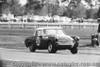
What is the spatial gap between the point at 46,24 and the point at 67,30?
0.66 feet

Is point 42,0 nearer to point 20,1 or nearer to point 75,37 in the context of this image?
point 20,1

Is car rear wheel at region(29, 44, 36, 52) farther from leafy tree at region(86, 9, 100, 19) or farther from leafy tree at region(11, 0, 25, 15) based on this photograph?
leafy tree at region(86, 9, 100, 19)

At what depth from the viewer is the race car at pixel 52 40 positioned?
8.95ft

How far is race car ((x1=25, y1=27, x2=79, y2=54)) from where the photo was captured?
2.73 meters

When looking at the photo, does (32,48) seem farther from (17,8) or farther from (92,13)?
→ (92,13)

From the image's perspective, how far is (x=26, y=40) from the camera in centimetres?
291

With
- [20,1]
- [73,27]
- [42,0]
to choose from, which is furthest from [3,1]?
[73,27]

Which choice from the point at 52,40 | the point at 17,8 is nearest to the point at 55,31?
the point at 52,40

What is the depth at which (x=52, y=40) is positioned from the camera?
10.2 feet

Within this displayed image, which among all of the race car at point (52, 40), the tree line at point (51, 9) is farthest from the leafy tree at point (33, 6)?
the race car at point (52, 40)

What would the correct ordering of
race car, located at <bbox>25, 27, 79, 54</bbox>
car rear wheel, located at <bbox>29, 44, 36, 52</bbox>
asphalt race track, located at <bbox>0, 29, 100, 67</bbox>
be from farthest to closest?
car rear wheel, located at <bbox>29, 44, 36, 52</bbox>
race car, located at <bbox>25, 27, 79, 54</bbox>
asphalt race track, located at <bbox>0, 29, 100, 67</bbox>

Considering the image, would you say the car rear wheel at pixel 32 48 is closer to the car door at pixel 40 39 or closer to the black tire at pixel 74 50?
the car door at pixel 40 39

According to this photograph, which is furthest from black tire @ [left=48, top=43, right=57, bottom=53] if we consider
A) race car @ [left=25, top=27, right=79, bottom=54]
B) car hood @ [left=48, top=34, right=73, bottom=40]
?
car hood @ [left=48, top=34, right=73, bottom=40]

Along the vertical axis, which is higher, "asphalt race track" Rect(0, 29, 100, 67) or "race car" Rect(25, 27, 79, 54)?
"race car" Rect(25, 27, 79, 54)
